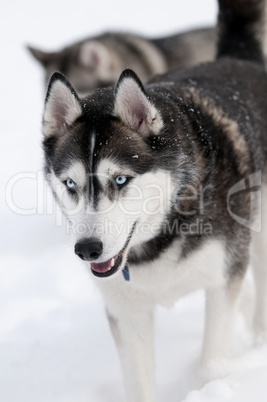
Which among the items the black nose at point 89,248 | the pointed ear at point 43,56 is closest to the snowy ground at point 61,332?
the black nose at point 89,248

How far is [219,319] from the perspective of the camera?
3078 millimetres

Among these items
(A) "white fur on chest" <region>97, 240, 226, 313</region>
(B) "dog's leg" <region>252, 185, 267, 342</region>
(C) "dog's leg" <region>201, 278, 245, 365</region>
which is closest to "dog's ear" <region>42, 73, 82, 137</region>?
(A) "white fur on chest" <region>97, 240, 226, 313</region>

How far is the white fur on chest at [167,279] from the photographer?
9.16 feet

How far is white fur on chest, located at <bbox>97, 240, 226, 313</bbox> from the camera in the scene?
9.16ft

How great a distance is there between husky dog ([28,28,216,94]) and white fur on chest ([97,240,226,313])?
14.4 ft

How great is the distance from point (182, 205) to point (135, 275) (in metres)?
0.42

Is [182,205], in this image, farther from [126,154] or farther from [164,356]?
[164,356]

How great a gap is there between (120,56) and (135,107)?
201 inches

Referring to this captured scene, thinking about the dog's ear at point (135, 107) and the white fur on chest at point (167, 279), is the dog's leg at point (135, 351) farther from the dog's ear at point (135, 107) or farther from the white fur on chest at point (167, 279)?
the dog's ear at point (135, 107)

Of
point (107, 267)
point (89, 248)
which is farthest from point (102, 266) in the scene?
point (89, 248)

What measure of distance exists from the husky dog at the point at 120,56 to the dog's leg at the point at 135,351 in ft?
14.5

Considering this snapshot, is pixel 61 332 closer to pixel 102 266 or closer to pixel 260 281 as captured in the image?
pixel 260 281

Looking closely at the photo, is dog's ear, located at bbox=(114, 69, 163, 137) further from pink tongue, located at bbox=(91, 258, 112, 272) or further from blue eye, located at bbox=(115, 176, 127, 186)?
pink tongue, located at bbox=(91, 258, 112, 272)

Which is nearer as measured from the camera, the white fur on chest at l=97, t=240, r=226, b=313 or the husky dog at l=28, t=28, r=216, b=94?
the white fur on chest at l=97, t=240, r=226, b=313
